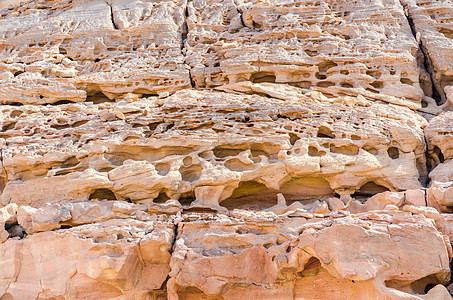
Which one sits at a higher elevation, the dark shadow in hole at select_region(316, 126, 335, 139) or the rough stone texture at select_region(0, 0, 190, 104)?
the rough stone texture at select_region(0, 0, 190, 104)

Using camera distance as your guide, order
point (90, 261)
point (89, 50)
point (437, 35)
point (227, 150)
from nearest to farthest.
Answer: point (90, 261), point (227, 150), point (437, 35), point (89, 50)

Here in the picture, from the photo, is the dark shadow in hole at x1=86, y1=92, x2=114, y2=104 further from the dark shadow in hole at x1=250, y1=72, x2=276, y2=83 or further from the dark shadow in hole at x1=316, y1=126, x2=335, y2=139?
the dark shadow in hole at x1=316, y1=126, x2=335, y2=139

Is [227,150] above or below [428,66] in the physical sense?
below

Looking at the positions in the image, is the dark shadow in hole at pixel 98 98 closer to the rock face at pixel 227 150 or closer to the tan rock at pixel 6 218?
the rock face at pixel 227 150

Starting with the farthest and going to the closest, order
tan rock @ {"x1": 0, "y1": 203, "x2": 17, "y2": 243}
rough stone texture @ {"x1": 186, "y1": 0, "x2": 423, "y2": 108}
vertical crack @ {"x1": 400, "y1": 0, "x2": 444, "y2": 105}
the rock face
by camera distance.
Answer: vertical crack @ {"x1": 400, "y1": 0, "x2": 444, "y2": 105} < rough stone texture @ {"x1": 186, "y1": 0, "x2": 423, "y2": 108} < tan rock @ {"x1": 0, "y1": 203, "x2": 17, "y2": 243} < the rock face

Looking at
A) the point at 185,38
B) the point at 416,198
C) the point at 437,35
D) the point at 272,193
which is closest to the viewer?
the point at 416,198

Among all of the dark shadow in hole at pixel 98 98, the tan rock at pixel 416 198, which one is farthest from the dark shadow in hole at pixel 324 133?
the dark shadow in hole at pixel 98 98

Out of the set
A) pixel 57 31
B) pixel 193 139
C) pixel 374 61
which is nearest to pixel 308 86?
pixel 374 61

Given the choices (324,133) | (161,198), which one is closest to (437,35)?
(324,133)

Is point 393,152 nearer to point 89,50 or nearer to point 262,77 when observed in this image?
point 262,77

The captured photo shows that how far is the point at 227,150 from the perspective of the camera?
8.55m

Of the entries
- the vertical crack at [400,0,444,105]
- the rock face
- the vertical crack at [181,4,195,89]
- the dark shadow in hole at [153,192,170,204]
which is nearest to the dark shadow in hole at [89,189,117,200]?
the rock face

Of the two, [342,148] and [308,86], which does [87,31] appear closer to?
[308,86]

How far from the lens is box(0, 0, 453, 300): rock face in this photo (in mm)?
6570
